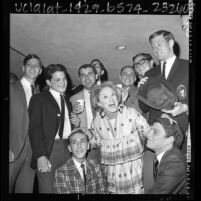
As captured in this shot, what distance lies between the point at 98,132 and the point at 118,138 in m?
0.17

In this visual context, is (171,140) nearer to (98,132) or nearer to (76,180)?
(98,132)

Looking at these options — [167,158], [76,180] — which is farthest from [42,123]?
[167,158]

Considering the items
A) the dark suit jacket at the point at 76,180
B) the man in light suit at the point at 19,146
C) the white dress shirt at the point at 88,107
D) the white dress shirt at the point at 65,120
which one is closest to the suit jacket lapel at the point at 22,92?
the man in light suit at the point at 19,146

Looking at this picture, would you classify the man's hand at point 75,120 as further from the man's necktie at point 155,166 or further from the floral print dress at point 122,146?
the man's necktie at point 155,166

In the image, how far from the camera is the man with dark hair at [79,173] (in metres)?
2.91

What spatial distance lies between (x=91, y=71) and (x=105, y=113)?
14.1 inches

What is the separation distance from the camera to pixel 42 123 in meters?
2.97

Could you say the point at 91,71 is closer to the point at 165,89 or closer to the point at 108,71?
the point at 108,71

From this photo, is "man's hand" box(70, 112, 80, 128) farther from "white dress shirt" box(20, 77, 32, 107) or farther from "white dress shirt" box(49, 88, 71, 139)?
"white dress shirt" box(20, 77, 32, 107)

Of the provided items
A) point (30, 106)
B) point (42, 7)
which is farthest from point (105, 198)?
point (42, 7)

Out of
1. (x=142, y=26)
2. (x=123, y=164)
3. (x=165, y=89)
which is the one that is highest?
(x=142, y=26)

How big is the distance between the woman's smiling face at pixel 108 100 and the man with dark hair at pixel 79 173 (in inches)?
10.6

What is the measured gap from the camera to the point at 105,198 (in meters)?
2.91

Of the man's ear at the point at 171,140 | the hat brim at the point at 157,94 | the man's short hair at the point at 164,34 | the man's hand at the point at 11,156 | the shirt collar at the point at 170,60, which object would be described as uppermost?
the man's short hair at the point at 164,34
